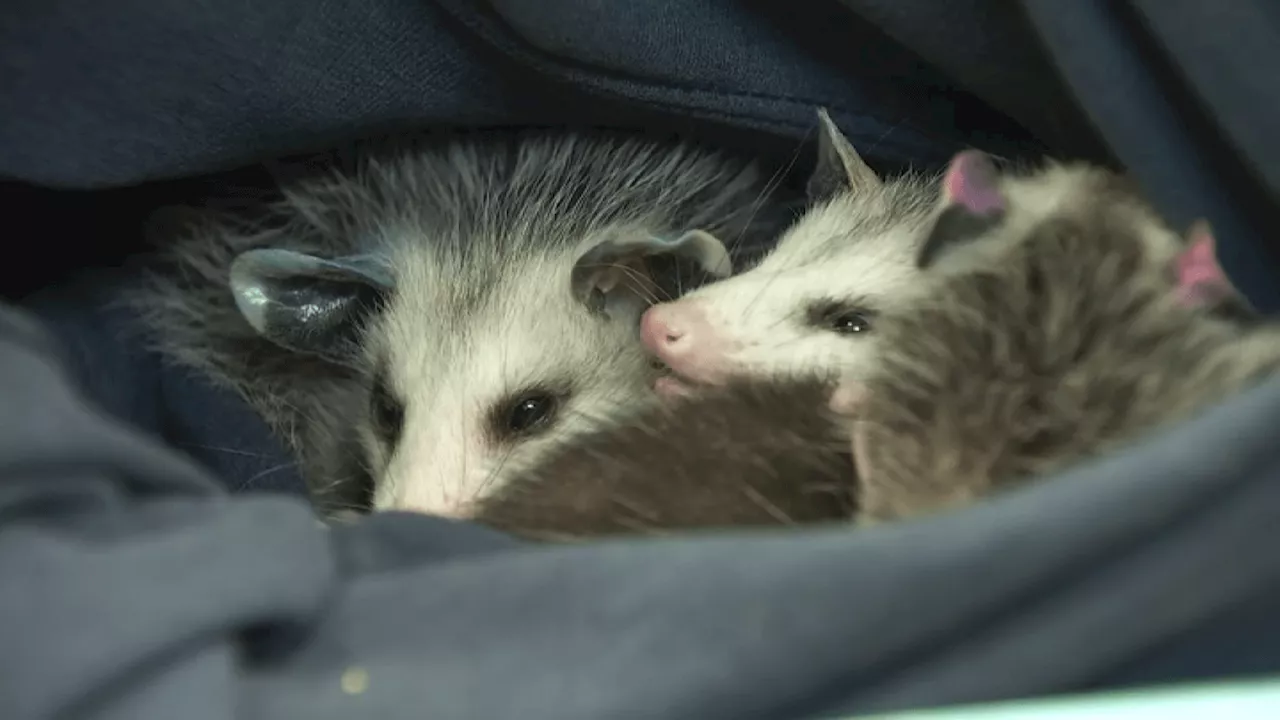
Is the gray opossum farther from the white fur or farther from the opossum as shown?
the opossum

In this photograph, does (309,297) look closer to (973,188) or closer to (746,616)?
(973,188)

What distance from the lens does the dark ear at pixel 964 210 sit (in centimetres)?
104

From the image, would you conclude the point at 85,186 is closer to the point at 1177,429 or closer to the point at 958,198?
the point at 958,198

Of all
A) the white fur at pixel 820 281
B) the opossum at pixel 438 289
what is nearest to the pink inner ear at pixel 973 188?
the white fur at pixel 820 281

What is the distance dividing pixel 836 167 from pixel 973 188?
0.32 metres

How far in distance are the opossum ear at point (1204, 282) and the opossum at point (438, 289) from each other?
0.53 m

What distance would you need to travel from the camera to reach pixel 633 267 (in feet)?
4.63

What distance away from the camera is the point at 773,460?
0.96 metres

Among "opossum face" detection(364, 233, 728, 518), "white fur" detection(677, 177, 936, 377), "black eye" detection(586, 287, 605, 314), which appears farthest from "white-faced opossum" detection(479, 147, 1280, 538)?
"black eye" detection(586, 287, 605, 314)

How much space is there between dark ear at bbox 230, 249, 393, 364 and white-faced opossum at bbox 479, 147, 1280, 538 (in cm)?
46

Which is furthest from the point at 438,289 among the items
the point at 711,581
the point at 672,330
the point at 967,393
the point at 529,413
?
the point at 711,581

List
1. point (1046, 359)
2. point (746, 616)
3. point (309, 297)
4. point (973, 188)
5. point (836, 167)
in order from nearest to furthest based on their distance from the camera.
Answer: point (746, 616) < point (1046, 359) < point (973, 188) < point (836, 167) < point (309, 297)

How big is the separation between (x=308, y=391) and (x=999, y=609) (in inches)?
41.5

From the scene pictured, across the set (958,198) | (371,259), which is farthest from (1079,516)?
(371,259)
